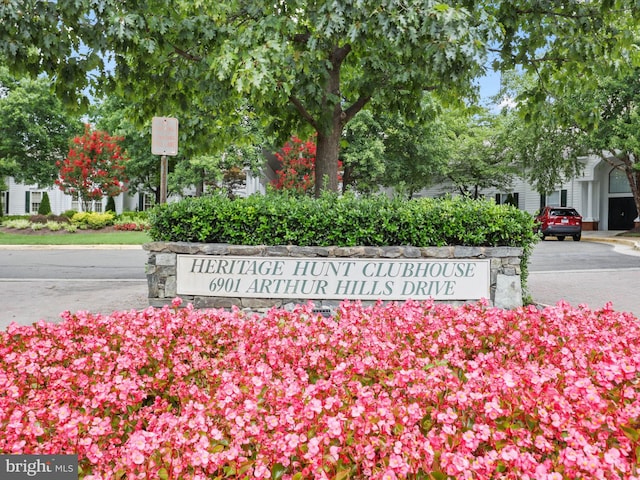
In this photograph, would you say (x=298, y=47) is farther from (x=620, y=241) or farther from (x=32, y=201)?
(x=32, y=201)

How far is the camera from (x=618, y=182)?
114 feet

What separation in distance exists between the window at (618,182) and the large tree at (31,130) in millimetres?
35492

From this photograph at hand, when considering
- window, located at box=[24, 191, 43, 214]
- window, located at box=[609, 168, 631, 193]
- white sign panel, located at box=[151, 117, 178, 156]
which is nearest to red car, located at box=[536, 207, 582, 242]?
window, located at box=[609, 168, 631, 193]

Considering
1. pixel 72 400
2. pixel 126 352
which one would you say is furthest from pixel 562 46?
pixel 72 400

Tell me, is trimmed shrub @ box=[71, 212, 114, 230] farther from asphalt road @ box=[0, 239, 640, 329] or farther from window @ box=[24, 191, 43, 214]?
window @ box=[24, 191, 43, 214]

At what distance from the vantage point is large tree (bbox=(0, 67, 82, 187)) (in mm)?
35000

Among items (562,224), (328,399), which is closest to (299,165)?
(562,224)

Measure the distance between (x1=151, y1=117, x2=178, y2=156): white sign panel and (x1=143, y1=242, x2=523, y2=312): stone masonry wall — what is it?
5.12ft

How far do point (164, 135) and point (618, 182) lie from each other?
34386 millimetres

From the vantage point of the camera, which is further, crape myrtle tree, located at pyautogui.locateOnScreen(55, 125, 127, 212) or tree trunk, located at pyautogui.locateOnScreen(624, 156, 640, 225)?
crape myrtle tree, located at pyautogui.locateOnScreen(55, 125, 127, 212)

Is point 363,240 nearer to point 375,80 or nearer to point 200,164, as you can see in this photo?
point 375,80

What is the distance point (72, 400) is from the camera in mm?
2672

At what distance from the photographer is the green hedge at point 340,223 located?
22.6 feet

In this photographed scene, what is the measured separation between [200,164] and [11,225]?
10.1 meters
